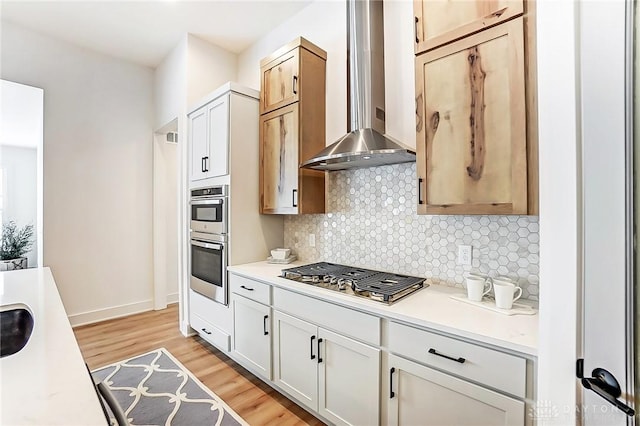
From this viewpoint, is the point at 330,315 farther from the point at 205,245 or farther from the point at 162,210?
the point at 162,210

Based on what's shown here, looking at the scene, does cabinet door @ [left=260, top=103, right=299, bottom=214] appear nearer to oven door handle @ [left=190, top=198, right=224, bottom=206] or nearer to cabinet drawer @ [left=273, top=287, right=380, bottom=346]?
oven door handle @ [left=190, top=198, right=224, bottom=206]

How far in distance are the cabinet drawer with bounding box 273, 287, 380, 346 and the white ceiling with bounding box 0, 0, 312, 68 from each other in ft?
8.24

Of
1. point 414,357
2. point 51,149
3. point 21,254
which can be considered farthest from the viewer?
point 21,254

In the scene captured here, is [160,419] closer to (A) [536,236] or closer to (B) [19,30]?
(A) [536,236]

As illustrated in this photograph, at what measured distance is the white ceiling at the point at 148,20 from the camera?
2.66m

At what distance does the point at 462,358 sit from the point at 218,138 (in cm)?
238

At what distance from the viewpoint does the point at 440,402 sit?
1274 mm

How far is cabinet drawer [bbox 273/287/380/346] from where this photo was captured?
1495 mm

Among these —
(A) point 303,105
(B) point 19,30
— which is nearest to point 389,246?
(A) point 303,105

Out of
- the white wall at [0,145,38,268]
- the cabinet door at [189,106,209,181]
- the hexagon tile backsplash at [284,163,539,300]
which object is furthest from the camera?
the white wall at [0,145,38,268]

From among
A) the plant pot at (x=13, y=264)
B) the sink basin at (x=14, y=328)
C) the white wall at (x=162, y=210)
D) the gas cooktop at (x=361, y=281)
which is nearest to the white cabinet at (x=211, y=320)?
the gas cooktop at (x=361, y=281)

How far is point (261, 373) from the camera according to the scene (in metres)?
2.16

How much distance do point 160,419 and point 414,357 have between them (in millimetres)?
1626

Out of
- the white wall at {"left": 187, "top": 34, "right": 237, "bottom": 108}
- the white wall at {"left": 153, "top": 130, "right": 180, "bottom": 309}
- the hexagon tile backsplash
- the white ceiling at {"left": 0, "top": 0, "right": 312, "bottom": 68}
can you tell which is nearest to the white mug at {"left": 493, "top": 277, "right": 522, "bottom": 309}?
the hexagon tile backsplash
